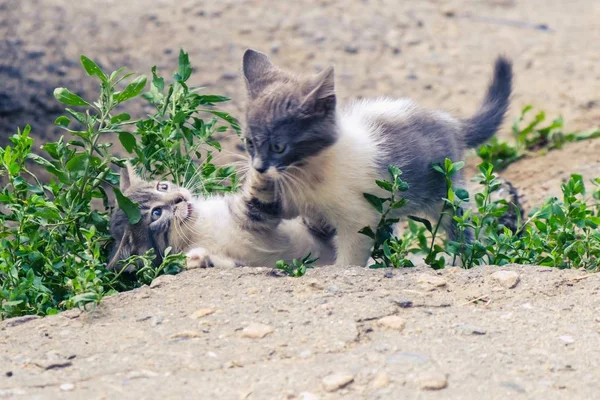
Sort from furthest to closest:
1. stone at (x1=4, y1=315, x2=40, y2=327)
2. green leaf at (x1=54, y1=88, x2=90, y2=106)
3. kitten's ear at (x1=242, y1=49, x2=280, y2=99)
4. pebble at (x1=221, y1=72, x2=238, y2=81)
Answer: pebble at (x1=221, y1=72, x2=238, y2=81) < kitten's ear at (x1=242, y1=49, x2=280, y2=99) < green leaf at (x1=54, y1=88, x2=90, y2=106) < stone at (x1=4, y1=315, x2=40, y2=327)

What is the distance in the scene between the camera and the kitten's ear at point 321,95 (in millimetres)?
4148

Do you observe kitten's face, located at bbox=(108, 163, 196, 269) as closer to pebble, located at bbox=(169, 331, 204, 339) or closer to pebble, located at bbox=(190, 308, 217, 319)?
pebble, located at bbox=(190, 308, 217, 319)

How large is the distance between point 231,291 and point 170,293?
261 millimetres

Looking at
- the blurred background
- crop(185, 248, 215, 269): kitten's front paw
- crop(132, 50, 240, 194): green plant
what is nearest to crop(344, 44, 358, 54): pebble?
the blurred background

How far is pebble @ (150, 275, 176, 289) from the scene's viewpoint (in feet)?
12.7

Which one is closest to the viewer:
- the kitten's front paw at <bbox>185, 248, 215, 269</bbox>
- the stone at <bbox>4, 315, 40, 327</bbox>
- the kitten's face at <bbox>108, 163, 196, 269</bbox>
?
the stone at <bbox>4, 315, 40, 327</bbox>

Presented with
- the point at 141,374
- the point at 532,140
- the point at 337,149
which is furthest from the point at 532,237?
the point at 532,140

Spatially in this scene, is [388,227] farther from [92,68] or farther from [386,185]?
[92,68]

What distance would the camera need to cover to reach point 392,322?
133 inches

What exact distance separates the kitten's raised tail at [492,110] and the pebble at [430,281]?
5.25ft

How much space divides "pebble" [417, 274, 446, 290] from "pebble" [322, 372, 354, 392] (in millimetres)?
954

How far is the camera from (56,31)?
27.7 feet

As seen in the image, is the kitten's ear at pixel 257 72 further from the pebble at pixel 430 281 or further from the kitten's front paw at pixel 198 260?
the pebble at pixel 430 281

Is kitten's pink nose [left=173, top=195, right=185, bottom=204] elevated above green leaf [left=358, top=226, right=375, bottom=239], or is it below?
above
